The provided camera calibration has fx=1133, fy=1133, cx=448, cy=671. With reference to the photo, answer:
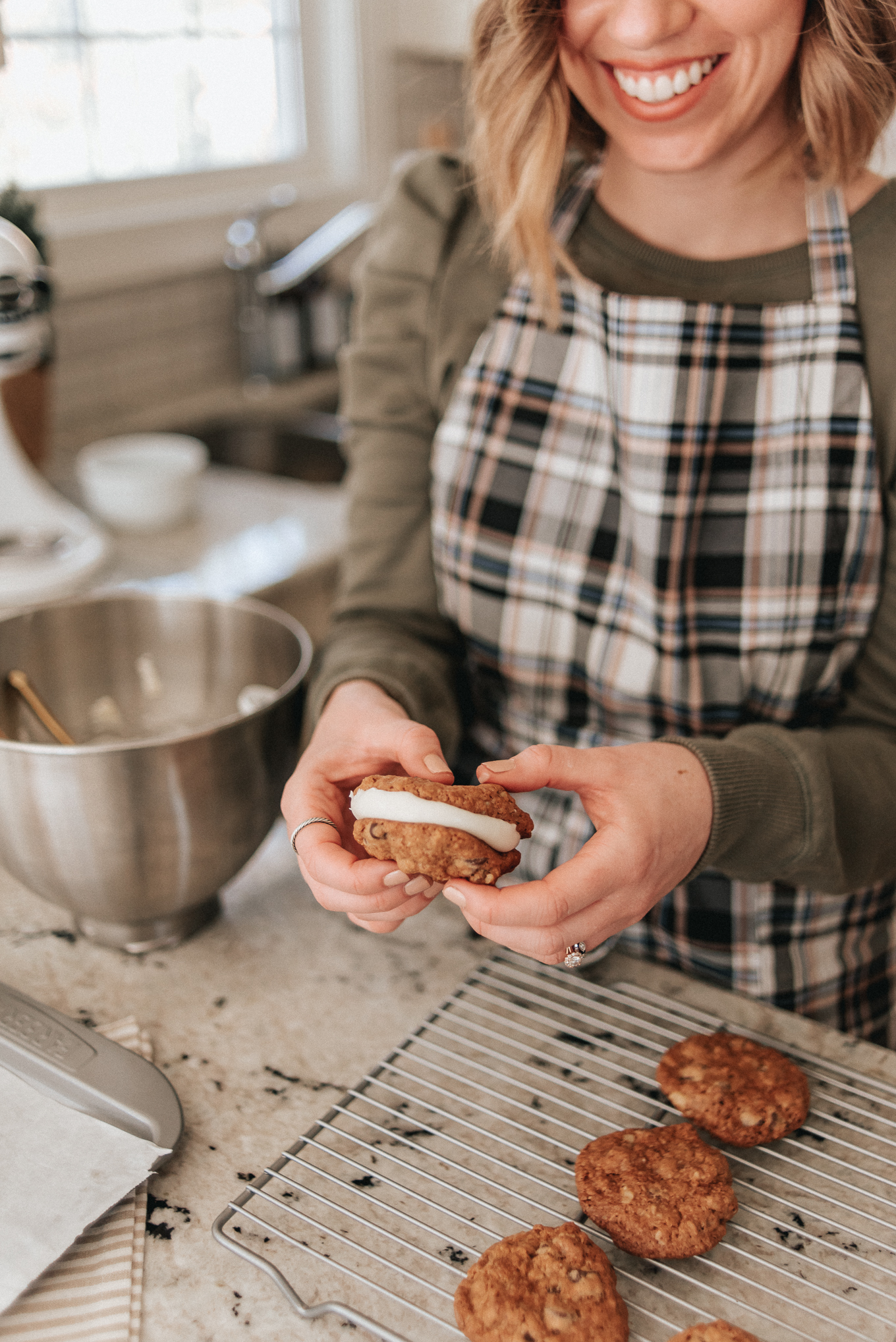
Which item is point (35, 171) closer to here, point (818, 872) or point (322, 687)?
point (322, 687)

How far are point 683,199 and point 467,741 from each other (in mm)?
567

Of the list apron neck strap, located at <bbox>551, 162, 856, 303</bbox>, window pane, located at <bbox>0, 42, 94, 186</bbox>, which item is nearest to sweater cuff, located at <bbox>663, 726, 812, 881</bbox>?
apron neck strap, located at <bbox>551, 162, 856, 303</bbox>

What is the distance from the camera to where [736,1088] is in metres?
0.75

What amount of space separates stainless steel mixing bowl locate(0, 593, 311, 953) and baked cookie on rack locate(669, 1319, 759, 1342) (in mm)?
469

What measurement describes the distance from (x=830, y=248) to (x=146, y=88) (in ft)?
6.38

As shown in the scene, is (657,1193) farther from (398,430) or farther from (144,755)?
(398,430)

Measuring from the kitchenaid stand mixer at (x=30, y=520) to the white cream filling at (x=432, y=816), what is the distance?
834 mm

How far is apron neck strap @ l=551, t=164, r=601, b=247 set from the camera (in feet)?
3.50

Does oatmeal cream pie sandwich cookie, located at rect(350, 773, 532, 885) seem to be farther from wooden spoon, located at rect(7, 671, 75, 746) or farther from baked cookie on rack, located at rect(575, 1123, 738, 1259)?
wooden spoon, located at rect(7, 671, 75, 746)

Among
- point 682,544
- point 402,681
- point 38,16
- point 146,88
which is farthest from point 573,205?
point 146,88

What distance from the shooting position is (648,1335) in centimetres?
62

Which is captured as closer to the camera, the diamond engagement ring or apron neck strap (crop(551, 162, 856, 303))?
the diamond engagement ring

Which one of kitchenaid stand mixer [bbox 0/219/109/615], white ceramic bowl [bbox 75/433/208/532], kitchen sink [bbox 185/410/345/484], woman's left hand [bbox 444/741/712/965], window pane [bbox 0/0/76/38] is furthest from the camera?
kitchen sink [bbox 185/410/345/484]

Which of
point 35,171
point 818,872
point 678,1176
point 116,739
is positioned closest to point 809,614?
point 818,872
